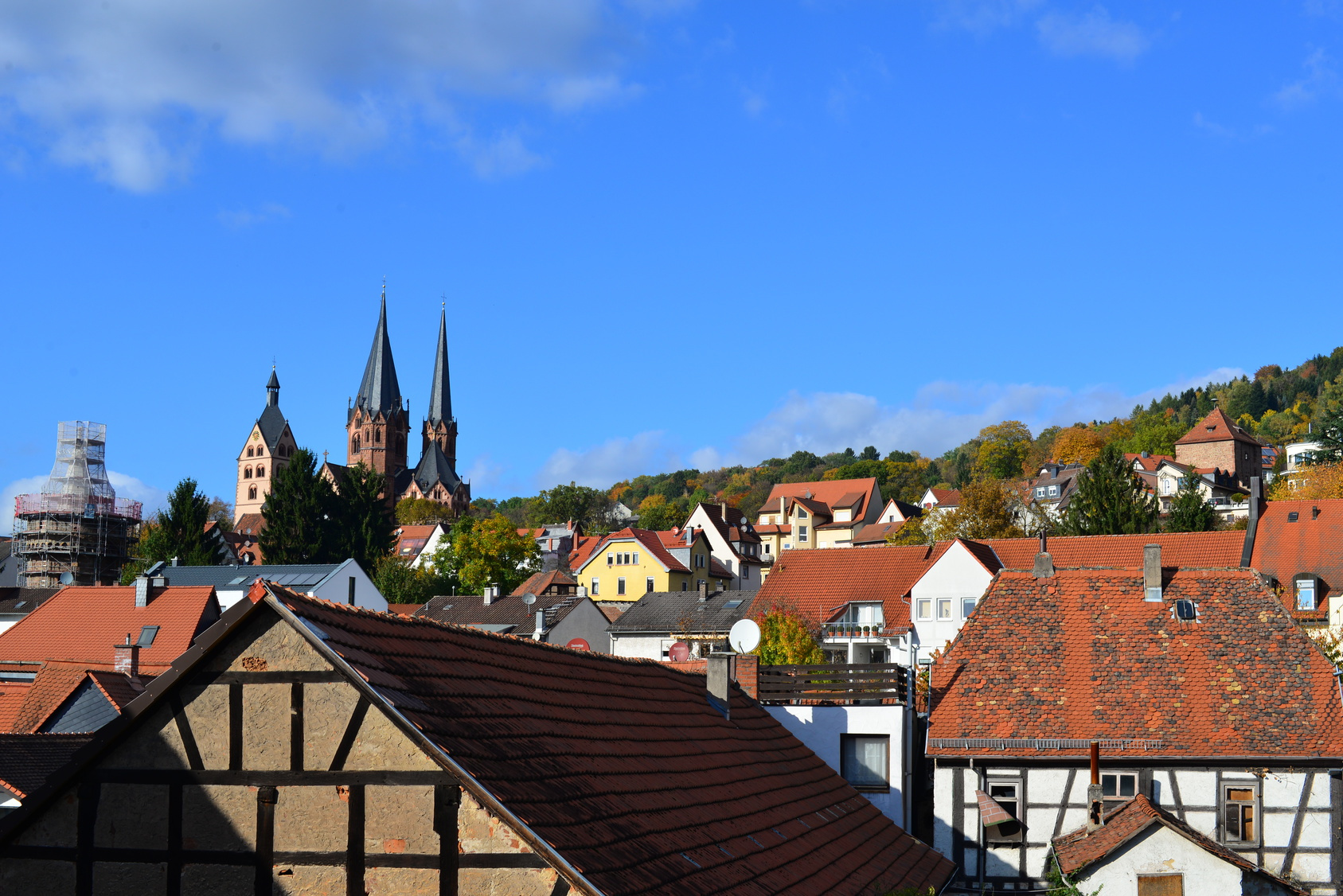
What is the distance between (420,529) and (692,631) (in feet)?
271

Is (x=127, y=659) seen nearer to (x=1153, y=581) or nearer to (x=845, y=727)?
(x=845, y=727)

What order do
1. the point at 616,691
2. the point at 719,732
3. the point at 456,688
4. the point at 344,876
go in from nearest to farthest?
the point at 344,876, the point at 456,688, the point at 616,691, the point at 719,732

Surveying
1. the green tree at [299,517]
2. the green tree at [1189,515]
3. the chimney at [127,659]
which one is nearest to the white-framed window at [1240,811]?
the chimney at [127,659]

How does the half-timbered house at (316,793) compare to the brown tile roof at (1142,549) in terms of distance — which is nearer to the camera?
the half-timbered house at (316,793)

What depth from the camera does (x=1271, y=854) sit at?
72.3ft

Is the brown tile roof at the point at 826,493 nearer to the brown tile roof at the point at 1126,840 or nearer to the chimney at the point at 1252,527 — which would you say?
the chimney at the point at 1252,527

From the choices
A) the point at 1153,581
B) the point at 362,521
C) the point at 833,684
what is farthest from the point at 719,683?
the point at 362,521

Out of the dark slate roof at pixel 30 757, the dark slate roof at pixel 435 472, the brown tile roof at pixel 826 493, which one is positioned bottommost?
the dark slate roof at pixel 30 757

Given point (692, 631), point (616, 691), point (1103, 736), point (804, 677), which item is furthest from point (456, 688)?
point (692, 631)

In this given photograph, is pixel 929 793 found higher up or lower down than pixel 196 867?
lower down

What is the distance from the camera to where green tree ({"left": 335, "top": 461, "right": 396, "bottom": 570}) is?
299 ft

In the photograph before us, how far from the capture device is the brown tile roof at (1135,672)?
74.9ft

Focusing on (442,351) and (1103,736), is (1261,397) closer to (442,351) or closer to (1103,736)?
(442,351)

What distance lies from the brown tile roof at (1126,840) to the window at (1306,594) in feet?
92.2
